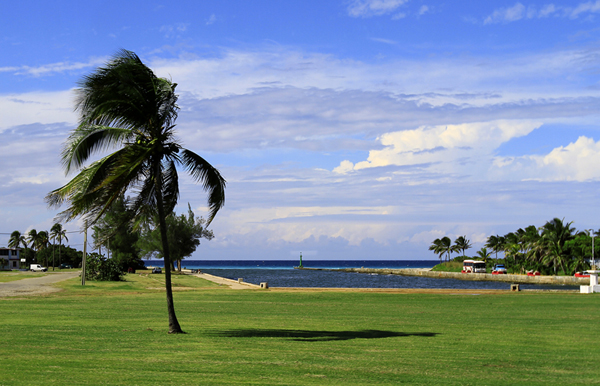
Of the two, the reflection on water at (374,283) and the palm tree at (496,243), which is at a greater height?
the palm tree at (496,243)

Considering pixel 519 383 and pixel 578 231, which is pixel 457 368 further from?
pixel 578 231

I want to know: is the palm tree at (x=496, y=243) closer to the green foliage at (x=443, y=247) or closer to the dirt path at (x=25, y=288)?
the green foliage at (x=443, y=247)

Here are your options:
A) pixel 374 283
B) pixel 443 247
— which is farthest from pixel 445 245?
pixel 374 283

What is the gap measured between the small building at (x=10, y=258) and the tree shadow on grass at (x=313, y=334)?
14027 cm

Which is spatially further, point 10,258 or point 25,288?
point 10,258

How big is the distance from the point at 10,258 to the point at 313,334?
147 m

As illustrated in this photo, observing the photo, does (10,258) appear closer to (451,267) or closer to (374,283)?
(374,283)

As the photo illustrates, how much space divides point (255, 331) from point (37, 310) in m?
11.4

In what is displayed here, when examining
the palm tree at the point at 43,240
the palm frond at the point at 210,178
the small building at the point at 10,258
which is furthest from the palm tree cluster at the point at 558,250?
the palm tree at the point at 43,240

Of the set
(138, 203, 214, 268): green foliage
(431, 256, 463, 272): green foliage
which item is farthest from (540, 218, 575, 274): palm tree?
(138, 203, 214, 268): green foliage

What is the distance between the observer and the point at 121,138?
15719 millimetres

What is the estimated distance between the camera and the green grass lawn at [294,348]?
33.1 ft

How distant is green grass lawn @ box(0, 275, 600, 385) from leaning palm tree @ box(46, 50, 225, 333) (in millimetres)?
2724

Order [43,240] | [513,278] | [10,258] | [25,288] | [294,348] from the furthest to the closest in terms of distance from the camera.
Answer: [43,240] → [10,258] → [513,278] → [25,288] → [294,348]
